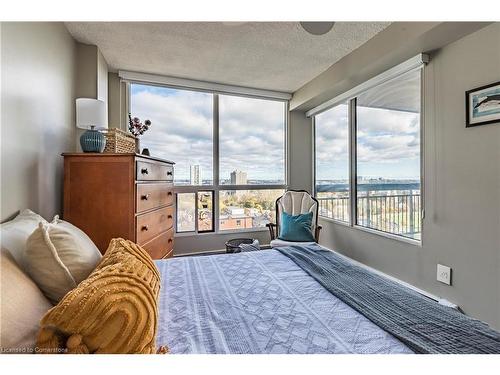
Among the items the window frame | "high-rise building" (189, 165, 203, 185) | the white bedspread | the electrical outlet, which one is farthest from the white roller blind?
the electrical outlet

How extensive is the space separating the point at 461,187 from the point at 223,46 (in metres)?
2.51

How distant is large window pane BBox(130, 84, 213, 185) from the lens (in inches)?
136

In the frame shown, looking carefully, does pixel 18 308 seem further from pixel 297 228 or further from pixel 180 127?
pixel 180 127

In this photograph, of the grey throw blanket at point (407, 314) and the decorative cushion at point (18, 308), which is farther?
the grey throw blanket at point (407, 314)

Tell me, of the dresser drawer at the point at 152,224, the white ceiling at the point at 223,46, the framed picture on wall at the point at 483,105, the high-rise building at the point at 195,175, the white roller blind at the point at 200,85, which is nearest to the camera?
the framed picture on wall at the point at 483,105

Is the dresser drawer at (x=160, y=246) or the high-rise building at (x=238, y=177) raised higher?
the high-rise building at (x=238, y=177)

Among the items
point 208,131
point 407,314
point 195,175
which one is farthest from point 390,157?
point 195,175

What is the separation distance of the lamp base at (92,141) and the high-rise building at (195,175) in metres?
1.67

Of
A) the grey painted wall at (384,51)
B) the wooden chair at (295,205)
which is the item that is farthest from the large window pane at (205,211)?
the grey painted wall at (384,51)

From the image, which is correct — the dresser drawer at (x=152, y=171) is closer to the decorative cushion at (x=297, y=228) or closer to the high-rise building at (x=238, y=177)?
the high-rise building at (x=238, y=177)

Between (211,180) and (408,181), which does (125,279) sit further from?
(211,180)

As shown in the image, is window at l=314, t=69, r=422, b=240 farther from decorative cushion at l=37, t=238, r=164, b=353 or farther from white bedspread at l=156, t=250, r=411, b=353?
decorative cushion at l=37, t=238, r=164, b=353

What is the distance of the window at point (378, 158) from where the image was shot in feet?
8.57

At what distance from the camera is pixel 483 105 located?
193 cm
